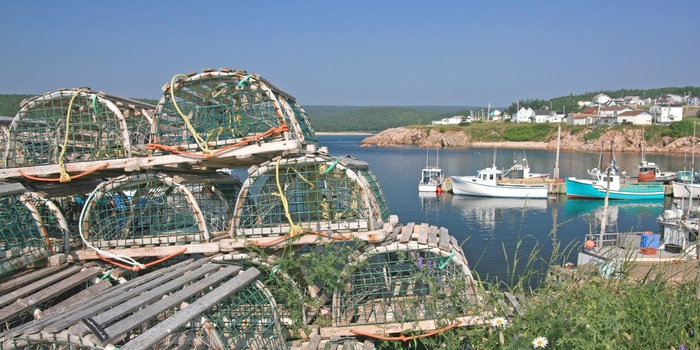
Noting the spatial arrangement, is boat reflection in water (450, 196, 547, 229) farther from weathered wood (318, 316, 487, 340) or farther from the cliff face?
the cliff face

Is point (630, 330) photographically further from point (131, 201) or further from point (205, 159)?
point (131, 201)

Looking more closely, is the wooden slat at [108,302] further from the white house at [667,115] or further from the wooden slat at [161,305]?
the white house at [667,115]

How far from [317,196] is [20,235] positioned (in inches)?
123

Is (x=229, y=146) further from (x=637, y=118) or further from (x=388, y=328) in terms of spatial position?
(x=637, y=118)

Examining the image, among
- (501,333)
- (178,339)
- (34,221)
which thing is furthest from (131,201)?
(501,333)

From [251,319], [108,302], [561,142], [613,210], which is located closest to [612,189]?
[613,210]

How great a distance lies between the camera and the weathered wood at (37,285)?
445cm

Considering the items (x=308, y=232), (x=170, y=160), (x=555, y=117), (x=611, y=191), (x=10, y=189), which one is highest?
(x=555, y=117)

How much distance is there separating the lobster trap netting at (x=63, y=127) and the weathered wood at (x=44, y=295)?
1.38m

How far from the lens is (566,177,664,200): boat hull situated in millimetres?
31203

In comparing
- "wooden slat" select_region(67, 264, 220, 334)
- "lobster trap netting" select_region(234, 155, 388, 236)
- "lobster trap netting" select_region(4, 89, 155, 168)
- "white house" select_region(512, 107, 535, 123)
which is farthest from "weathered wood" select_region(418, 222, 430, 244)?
"white house" select_region(512, 107, 535, 123)

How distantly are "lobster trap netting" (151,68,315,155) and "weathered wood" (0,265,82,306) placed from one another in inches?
61.6

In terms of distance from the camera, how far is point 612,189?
3130 cm

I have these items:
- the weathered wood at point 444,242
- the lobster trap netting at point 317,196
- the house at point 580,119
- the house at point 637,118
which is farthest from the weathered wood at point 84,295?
the house at point 580,119
